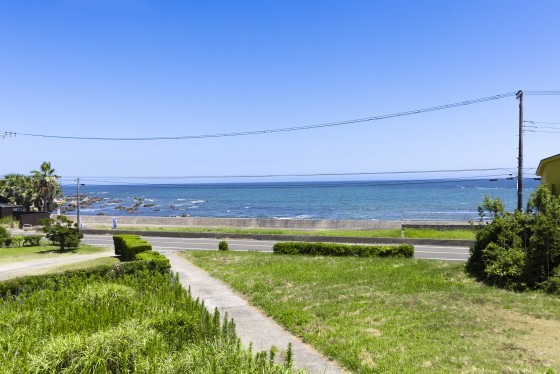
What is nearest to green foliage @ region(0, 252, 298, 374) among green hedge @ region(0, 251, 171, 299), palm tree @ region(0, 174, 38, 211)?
green hedge @ region(0, 251, 171, 299)

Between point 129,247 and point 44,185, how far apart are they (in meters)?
40.0

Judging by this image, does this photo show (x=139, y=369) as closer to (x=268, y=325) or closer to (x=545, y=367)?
(x=268, y=325)

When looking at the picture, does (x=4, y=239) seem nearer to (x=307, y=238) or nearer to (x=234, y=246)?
(x=234, y=246)

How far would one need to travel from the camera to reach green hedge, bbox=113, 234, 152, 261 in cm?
2328

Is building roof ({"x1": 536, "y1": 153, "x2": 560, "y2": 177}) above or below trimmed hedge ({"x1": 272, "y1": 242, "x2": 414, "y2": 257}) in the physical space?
above

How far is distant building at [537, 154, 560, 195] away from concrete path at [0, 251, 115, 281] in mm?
29044

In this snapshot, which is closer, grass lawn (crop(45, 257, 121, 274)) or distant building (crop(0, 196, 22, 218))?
grass lawn (crop(45, 257, 121, 274))

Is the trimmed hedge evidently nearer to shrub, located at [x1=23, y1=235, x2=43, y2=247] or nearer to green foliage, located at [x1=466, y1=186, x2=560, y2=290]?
green foliage, located at [x1=466, y1=186, x2=560, y2=290]

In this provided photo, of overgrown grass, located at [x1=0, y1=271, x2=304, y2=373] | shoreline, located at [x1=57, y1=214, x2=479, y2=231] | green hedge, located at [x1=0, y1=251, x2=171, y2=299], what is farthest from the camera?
shoreline, located at [x1=57, y1=214, x2=479, y2=231]

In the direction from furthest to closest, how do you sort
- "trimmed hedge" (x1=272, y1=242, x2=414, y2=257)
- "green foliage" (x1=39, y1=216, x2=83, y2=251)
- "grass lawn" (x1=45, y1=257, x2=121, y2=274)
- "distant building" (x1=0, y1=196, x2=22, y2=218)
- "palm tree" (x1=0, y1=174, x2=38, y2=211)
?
"palm tree" (x1=0, y1=174, x2=38, y2=211)
"distant building" (x1=0, y1=196, x2=22, y2=218)
"green foliage" (x1=39, y1=216, x2=83, y2=251)
"trimmed hedge" (x1=272, y1=242, x2=414, y2=257)
"grass lawn" (x1=45, y1=257, x2=121, y2=274)

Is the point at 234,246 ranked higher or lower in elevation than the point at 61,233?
lower

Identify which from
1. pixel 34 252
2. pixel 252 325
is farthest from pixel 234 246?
pixel 252 325

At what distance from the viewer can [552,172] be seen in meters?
21.9

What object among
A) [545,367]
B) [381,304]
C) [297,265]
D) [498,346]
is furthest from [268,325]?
[297,265]
